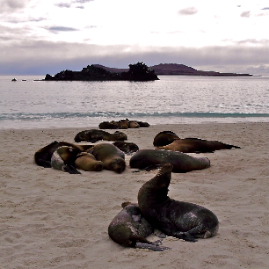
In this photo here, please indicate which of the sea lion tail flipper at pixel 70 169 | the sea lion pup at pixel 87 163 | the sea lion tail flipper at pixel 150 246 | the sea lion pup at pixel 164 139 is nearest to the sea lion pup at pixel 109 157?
the sea lion pup at pixel 87 163

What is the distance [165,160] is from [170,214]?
9.78 feet

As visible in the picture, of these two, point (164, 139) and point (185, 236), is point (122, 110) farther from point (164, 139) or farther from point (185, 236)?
point (185, 236)

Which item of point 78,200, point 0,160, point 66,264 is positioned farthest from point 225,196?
point 0,160

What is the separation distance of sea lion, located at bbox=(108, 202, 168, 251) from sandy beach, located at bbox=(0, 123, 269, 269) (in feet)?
0.29

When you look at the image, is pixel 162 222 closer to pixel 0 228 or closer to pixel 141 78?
pixel 0 228

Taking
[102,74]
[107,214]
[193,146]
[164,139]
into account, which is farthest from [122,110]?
[102,74]

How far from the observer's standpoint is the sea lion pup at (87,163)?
7.37 meters

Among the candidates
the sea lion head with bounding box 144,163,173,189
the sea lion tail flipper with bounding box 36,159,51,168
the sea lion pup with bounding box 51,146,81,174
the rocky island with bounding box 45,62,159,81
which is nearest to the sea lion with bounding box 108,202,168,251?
the sea lion head with bounding box 144,163,173,189

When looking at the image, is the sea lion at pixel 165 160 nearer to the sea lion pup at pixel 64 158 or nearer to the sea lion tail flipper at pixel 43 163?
the sea lion pup at pixel 64 158

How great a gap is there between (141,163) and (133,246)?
11.8 ft

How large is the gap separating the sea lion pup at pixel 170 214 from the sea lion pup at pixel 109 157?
115 inches

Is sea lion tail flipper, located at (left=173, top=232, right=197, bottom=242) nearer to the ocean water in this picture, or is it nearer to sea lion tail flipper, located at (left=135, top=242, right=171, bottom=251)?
sea lion tail flipper, located at (left=135, top=242, right=171, bottom=251)

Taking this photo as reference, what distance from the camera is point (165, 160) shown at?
7.31 meters

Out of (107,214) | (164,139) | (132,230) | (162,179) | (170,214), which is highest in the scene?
(162,179)
